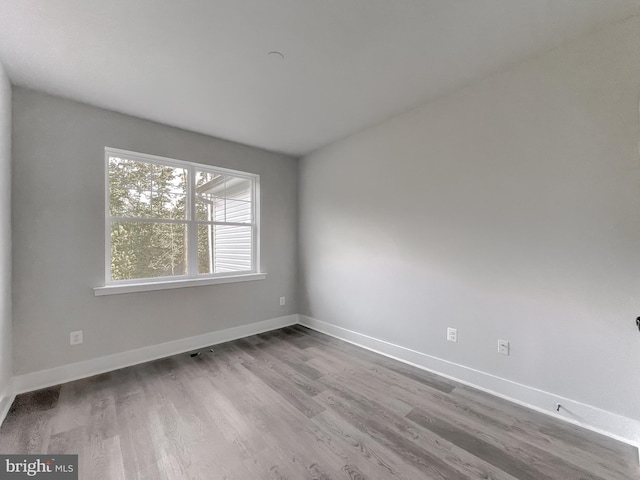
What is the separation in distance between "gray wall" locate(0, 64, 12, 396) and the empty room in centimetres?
3

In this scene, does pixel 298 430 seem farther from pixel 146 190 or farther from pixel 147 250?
pixel 146 190

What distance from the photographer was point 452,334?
7.72 feet

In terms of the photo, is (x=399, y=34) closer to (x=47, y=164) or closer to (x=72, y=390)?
(x=47, y=164)

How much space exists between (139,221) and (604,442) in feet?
13.4

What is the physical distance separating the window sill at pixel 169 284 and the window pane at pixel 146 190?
0.73 m

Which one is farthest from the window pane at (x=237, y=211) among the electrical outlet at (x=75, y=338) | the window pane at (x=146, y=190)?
the electrical outlet at (x=75, y=338)

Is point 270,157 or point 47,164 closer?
point 47,164

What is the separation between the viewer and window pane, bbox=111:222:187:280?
8.70 ft

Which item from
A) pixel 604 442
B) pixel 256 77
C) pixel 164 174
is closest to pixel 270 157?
pixel 164 174

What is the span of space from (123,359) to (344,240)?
264 centimetres

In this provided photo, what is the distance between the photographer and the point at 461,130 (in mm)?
2275

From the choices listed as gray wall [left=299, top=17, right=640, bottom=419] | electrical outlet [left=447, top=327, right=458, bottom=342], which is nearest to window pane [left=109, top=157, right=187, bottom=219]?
gray wall [left=299, top=17, right=640, bottom=419]

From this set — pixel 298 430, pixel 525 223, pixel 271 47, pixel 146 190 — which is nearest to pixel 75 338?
pixel 146 190

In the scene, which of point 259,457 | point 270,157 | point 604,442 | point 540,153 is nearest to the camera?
point 259,457
